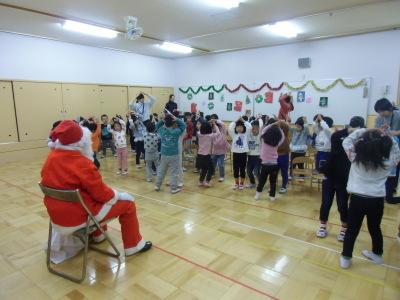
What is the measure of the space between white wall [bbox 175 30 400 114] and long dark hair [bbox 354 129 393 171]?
5.40 metres

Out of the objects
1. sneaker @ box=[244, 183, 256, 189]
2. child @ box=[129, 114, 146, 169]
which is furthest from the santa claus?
child @ box=[129, 114, 146, 169]

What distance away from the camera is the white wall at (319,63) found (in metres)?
6.45

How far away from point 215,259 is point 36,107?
6618mm

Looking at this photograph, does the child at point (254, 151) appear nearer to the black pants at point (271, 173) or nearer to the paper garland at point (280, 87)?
the black pants at point (271, 173)

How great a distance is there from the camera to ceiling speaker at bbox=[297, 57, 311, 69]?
7441 millimetres

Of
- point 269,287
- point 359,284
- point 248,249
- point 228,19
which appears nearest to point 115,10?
point 228,19

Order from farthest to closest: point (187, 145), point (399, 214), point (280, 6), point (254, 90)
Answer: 1. point (254, 90)
2. point (187, 145)
3. point (280, 6)
4. point (399, 214)

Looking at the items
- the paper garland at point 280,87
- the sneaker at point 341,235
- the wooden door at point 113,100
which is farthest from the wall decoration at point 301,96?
the sneaker at point 341,235

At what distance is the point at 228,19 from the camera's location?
18.3ft

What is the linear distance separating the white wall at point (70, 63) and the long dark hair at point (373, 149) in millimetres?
7502

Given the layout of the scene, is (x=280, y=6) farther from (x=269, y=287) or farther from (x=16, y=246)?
(x=16, y=246)

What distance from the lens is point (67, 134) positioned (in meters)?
2.13

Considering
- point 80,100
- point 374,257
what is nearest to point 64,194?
point 374,257

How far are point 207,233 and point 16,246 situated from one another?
77.2 inches
